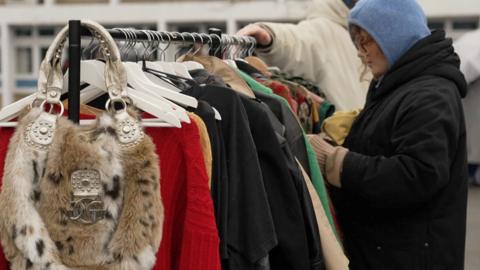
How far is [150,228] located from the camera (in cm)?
167

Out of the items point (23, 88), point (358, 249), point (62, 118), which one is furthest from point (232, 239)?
point (23, 88)

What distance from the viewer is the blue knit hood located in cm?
256

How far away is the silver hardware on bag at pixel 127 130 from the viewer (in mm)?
1650

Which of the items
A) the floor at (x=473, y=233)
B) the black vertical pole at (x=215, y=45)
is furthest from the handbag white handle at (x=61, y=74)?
the floor at (x=473, y=233)

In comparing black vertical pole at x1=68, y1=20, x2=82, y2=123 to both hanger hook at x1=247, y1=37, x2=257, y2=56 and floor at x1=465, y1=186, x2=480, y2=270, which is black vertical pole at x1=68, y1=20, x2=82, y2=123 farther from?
floor at x1=465, y1=186, x2=480, y2=270

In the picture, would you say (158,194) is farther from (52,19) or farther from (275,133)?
(52,19)

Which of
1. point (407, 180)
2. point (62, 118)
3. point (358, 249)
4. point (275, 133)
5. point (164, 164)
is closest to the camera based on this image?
point (62, 118)

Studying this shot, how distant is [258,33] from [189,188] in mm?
1613

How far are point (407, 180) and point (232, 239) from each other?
76 centimetres

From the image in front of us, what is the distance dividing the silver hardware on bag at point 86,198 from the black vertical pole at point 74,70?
129mm

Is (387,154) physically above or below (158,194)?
below

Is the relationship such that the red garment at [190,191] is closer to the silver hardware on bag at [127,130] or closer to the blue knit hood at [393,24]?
the silver hardware on bag at [127,130]

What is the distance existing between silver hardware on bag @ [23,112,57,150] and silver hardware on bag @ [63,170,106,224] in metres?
0.09

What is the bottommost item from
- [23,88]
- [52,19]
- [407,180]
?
[23,88]
